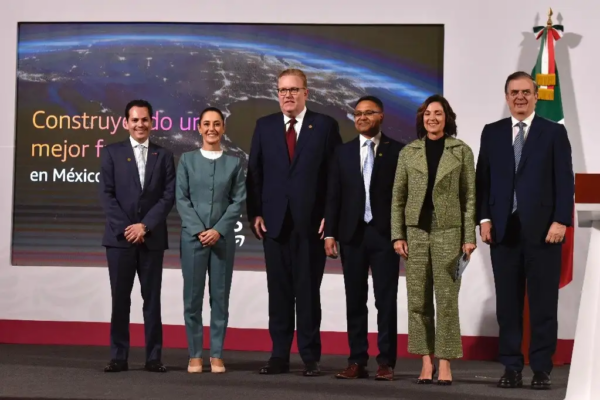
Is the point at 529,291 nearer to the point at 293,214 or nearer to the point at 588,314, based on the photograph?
the point at 588,314

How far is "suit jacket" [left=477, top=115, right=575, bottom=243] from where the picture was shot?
4.70 metres

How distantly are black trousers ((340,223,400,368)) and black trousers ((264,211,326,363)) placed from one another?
211mm

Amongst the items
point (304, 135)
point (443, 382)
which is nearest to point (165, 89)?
point (304, 135)

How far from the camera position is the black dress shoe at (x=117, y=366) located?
5.00m

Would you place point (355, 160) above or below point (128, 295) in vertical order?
above

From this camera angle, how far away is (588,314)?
11.6 feet

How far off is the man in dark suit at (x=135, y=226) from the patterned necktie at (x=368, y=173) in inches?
45.5

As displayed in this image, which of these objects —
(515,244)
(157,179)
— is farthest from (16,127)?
(515,244)

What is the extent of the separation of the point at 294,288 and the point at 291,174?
0.66 metres

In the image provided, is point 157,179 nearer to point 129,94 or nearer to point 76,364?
point 76,364

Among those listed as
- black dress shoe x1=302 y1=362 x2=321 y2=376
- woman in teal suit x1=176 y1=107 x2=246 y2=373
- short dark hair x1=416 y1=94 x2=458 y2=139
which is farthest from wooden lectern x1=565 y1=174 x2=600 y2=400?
woman in teal suit x1=176 y1=107 x2=246 y2=373

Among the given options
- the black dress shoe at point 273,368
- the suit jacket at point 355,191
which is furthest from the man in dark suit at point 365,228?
the black dress shoe at point 273,368

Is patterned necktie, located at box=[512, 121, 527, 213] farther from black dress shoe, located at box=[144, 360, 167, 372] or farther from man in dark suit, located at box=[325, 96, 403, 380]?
black dress shoe, located at box=[144, 360, 167, 372]

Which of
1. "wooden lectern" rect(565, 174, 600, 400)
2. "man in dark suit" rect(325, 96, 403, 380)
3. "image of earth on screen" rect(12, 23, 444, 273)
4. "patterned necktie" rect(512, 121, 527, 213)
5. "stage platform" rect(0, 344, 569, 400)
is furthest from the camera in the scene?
"image of earth on screen" rect(12, 23, 444, 273)
